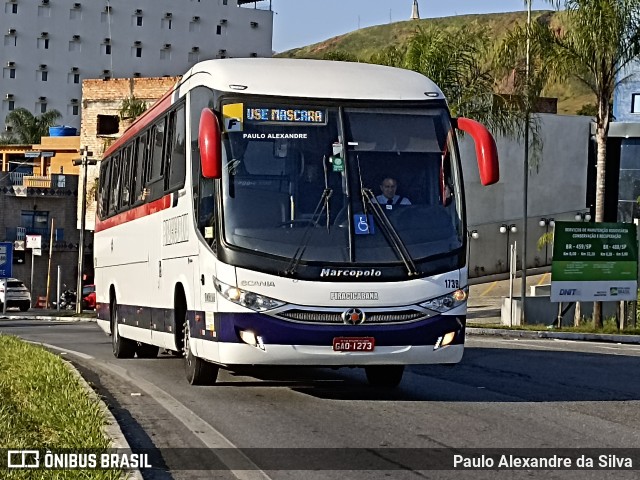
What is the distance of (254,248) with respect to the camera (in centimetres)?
1323

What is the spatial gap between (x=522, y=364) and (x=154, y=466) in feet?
33.3

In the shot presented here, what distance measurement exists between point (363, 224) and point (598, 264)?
20204 mm

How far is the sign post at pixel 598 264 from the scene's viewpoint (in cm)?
3225

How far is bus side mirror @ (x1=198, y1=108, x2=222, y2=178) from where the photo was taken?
13.3 metres

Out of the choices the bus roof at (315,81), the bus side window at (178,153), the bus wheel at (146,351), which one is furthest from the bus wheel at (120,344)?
the bus roof at (315,81)

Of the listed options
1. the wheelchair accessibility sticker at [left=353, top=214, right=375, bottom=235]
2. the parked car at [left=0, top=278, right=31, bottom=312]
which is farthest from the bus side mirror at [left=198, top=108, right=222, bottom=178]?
the parked car at [left=0, top=278, right=31, bottom=312]

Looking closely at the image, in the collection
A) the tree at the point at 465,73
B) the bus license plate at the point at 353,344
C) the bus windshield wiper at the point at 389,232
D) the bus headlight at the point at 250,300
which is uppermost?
the tree at the point at 465,73

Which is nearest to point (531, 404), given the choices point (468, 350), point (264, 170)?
point (264, 170)

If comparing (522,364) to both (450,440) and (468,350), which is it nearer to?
(468,350)

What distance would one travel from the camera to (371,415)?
491 inches

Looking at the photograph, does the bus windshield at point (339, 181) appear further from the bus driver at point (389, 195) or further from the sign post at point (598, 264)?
the sign post at point (598, 264)

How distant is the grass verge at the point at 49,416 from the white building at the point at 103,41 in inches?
4824

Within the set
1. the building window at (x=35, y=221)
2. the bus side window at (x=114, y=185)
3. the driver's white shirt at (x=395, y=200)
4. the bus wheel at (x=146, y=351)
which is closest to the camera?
the driver's white shirt at (x=395, y=200)

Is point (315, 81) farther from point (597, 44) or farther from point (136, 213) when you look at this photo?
point (597, 44)
